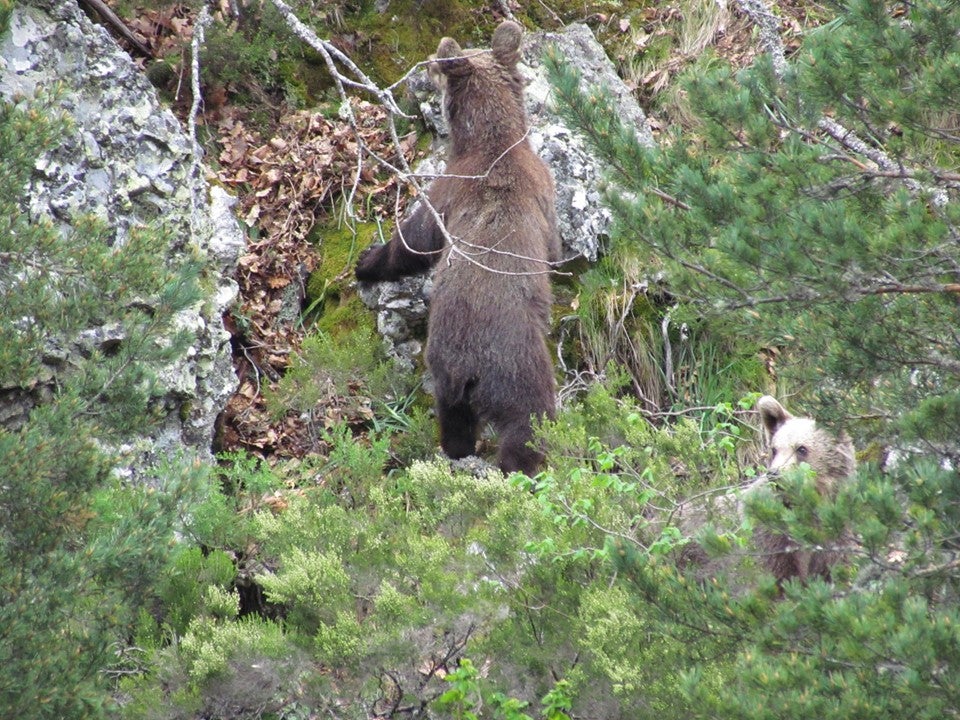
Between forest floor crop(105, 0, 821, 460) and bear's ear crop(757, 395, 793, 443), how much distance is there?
349 centimetres

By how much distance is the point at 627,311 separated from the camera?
843 centimetres

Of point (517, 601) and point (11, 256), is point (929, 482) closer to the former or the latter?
point (517, 601)

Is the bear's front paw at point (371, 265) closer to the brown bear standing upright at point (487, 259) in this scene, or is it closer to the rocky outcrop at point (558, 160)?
the brown bear standing upright at point (487, 259)

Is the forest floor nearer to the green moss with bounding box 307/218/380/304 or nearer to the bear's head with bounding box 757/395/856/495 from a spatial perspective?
the green moss with bounding box 307/218/380/304

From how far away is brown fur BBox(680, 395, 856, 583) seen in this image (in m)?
5.16

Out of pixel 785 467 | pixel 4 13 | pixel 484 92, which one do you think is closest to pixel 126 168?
pixel 484 92

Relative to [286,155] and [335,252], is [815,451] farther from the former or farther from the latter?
Answer: [286,155]

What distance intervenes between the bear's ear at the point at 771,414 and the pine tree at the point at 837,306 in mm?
1557

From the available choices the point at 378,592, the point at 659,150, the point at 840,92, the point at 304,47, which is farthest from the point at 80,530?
the point at 304,47

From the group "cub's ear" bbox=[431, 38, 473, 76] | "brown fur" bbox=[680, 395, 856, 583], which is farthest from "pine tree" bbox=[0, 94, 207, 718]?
"cub's ear" bbox=[431, 38, 473, 76]

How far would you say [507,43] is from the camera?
28.0 ft

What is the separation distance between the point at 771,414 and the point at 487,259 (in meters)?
2.29

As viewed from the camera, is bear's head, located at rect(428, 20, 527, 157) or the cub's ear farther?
the cub's ear

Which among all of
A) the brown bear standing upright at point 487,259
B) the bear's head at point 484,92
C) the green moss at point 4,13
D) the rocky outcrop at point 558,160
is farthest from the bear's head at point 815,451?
the green moss at point 4,13
